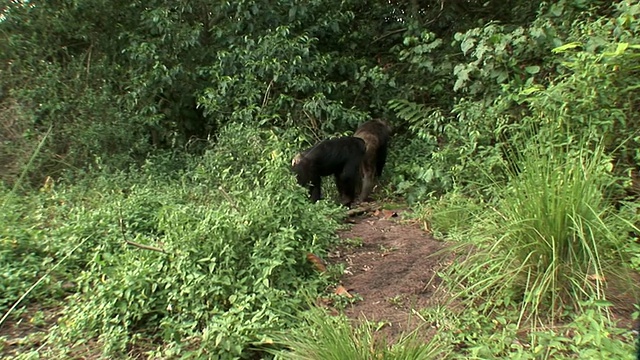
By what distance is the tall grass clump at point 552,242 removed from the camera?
112 inches

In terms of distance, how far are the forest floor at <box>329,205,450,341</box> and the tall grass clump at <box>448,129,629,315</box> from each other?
16.8 inches

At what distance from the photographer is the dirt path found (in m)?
3.31

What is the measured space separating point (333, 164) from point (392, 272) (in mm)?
2682

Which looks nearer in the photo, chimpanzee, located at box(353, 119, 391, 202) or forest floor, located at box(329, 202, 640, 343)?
forest floor, located at box(329, 202, 640, 343)

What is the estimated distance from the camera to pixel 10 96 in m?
7.48

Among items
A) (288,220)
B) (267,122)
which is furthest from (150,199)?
(267,122)

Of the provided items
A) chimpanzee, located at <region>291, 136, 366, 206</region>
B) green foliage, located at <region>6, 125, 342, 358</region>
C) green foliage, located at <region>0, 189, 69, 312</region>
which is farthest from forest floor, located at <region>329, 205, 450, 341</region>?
green foliage, located at <region>0, 189, 69, 312</region>

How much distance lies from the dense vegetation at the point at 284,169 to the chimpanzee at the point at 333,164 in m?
0.53

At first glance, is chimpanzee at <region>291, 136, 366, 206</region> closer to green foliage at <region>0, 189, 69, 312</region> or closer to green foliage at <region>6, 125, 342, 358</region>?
green foliage at <region>6, 125, 342, 358</region>

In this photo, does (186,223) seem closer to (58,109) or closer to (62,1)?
(58,109)

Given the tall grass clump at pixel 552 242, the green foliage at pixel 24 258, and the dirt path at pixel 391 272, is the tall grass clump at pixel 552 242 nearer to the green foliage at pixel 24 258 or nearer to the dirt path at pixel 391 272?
the dirt path at pixel 391 272

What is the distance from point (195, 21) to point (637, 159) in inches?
273

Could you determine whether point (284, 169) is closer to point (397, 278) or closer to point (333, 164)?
point (397, 278)

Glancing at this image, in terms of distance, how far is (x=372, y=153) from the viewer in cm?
707
